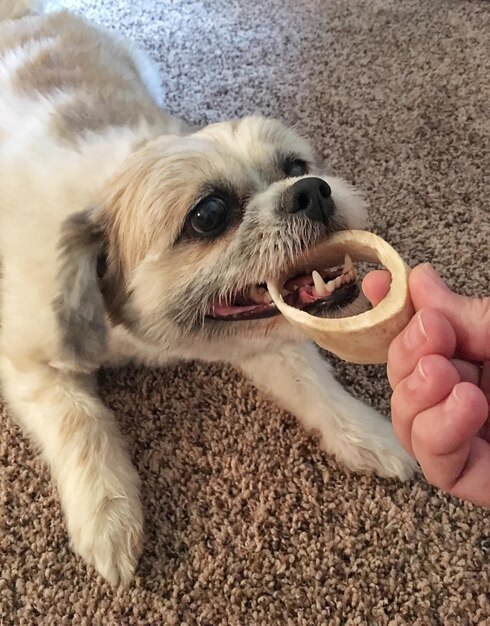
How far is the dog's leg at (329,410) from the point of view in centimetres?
133

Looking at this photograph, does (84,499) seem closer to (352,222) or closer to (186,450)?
(186,450)

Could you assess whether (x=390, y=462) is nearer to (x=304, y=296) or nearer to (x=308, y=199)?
(x=304, y=296)

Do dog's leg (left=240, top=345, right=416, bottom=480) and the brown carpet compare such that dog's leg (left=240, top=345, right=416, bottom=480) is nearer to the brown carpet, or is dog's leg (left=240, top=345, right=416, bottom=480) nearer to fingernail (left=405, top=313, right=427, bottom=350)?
the brown carpet

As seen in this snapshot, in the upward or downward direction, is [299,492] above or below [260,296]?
below

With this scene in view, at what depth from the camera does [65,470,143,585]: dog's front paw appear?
1.22 meters

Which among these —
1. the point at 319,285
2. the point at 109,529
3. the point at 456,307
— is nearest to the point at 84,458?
the point at 109,529

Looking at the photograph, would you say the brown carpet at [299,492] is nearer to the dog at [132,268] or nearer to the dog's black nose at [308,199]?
the dog at [132,268]

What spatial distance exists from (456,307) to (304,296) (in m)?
0.30

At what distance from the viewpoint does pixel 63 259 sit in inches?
45.1

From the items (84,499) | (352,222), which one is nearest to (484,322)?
(352,222)

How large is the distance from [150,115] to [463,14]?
133cm

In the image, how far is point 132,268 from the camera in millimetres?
1181

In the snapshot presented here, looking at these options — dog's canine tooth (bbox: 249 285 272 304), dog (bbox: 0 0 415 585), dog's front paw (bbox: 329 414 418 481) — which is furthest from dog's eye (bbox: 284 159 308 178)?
dog's front paw (bbox: 329 414 418 481)

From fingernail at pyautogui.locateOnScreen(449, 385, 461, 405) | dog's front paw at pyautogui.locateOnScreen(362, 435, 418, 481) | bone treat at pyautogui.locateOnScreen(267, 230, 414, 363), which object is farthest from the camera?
dog's front paw at pyautogui.locateOnScreen(362, 435, 418, 481)
